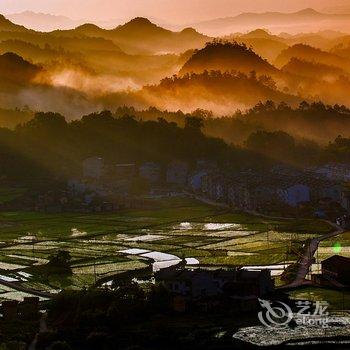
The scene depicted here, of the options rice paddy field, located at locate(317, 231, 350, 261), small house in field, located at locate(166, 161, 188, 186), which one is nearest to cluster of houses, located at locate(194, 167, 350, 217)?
small house in field, located at locate(166, 161, 188, 186)

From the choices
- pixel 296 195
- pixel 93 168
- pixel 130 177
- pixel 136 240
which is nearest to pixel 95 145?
pixel 93 168

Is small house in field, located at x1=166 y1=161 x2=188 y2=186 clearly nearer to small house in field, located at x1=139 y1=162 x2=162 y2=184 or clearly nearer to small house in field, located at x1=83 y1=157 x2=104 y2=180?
small house in field, located at x1=139 y1=162 x2=162 y2=184

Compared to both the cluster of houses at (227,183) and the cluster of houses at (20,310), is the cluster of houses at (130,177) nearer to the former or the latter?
the cluster of houses at (227,183)

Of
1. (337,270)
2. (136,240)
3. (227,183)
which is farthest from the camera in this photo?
(227,183)

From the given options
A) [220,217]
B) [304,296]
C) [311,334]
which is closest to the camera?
[311,334]

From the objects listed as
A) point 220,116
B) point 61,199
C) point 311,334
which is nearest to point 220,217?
point 61,199

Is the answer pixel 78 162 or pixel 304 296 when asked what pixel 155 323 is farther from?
pixel 78 162

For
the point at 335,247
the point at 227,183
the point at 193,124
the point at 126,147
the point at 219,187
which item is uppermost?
the point at 193,124

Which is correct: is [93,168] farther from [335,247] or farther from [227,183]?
[335,247]
